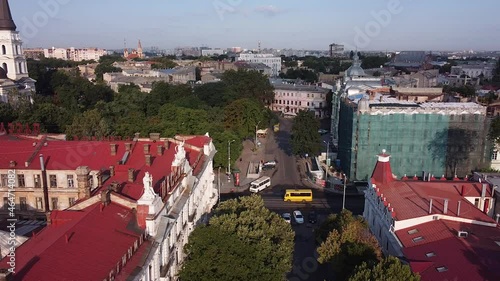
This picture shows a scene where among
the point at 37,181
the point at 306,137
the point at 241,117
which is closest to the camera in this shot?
the point at 37,181

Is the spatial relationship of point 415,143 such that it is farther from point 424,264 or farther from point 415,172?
point 424,264

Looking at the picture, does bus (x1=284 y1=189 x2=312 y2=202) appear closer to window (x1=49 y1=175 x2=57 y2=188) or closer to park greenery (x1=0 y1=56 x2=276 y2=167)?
park greenery (x1=0 y1=56 x2=276 y2=167)

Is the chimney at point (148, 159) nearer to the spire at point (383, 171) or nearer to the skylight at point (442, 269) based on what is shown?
the spire at point (383, 171)

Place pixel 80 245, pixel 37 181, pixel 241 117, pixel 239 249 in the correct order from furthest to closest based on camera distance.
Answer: pixel 241 117
pixel 37 181
pixel 239 249
pixel 80 245

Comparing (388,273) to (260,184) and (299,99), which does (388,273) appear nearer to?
(260,184)

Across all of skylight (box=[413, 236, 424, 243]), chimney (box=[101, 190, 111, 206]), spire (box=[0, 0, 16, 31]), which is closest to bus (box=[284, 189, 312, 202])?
skylight (box=[413, 236, 424, 243])

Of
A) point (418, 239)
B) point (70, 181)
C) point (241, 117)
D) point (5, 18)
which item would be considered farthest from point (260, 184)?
point (5, 18)
